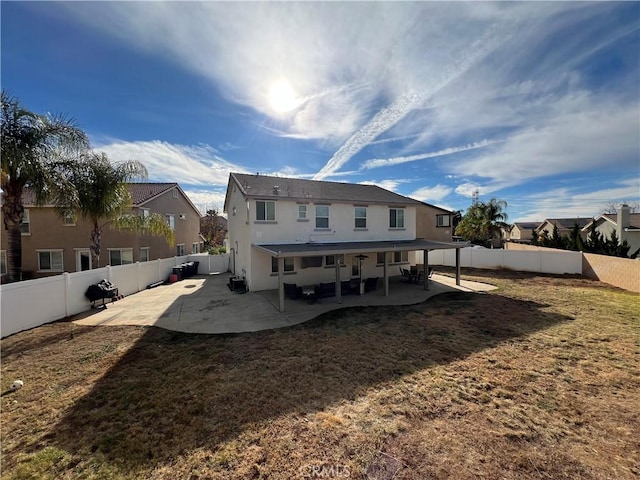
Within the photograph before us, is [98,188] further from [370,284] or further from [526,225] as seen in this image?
[526,225]

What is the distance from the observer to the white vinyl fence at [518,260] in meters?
19.0

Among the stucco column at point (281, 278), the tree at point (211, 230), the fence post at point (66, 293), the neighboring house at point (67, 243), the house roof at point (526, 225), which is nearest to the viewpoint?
the fence post at point (66, 293)

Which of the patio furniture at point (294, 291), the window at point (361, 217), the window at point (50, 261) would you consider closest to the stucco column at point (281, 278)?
the patio furniture at point (294, 291)

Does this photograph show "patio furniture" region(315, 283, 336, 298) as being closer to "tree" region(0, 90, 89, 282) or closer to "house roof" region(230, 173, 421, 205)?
"house roof" region(230, 173, 421, 205)

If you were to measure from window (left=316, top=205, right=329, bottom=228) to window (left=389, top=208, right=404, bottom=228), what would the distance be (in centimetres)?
504

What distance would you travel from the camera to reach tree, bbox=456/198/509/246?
33875mm

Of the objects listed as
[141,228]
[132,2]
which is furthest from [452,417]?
[141,228]

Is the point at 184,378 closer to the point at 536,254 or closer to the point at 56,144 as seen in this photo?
the point at 56,144

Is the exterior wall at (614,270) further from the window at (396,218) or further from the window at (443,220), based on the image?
the window at (396,218)

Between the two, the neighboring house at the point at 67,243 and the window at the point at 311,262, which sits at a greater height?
the neighboring house at the point at 67,243

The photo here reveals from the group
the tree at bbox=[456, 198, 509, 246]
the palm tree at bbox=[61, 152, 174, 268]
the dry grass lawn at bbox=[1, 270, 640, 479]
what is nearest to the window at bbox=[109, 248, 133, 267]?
the palm tree at bbox=[61, 152, 174, 268]

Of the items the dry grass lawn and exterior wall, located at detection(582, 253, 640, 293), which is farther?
exterior wall, located at detection(582, 253, 640, 293)

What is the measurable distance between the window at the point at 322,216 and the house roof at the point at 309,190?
58 cm

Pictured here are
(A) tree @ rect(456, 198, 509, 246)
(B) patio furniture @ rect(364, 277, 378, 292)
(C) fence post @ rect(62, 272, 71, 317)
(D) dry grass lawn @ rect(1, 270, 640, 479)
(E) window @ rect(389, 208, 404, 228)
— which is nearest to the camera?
(D) dry grass lawn @ rect(1, 270, 640, 479)
